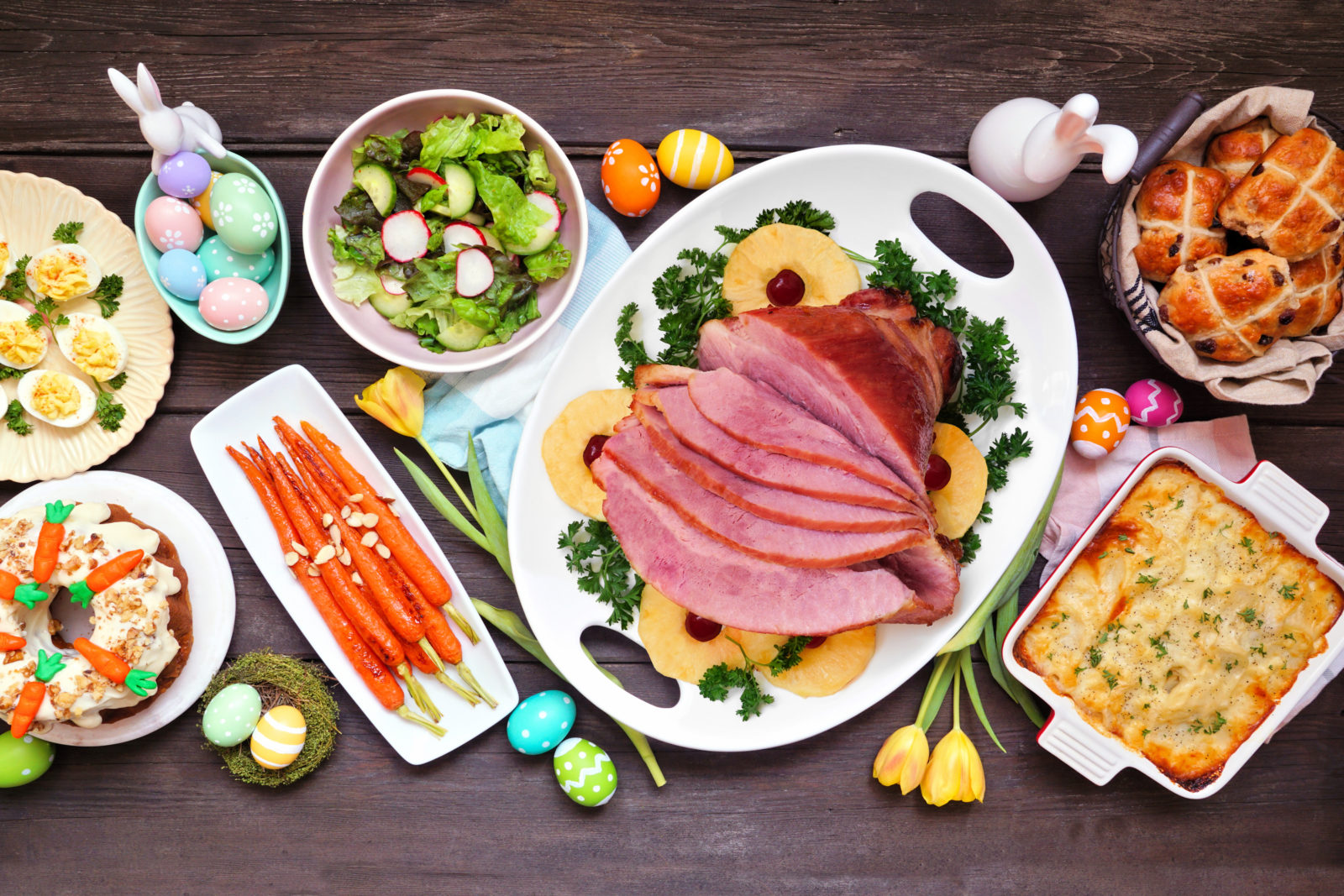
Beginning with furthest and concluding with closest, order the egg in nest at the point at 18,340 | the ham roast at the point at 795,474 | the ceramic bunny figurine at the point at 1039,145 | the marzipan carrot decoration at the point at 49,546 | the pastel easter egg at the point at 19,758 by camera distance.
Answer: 1. the pastel easter egg at the point at 19,758
2. the egg in nest at the point at 18,340
3. the marzipan carrot decoration at the point at 49,546
4. the ham roast at the point at 795,474
5. the ceramic bunny figurine at the point at 1039,145

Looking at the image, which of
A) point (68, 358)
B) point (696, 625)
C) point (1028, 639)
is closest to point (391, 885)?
point (696, 625)

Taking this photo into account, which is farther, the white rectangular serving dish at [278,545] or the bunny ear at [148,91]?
the white rectangular serving dish at [278,545]

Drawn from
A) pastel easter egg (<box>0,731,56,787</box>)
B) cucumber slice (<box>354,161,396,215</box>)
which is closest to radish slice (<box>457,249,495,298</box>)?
cucumber slice (<box>354,161,396,215</box>)

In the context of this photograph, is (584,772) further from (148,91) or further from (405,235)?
(148,91)

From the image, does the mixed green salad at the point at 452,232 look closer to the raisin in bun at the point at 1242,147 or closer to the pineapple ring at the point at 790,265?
the pineapple ring at the point at 790,265

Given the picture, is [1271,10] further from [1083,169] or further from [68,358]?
[68,358]

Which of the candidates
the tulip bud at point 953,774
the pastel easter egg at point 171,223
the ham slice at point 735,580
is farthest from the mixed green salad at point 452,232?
the tulip bud at point 953,774

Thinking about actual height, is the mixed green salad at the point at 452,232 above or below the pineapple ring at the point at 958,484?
above
